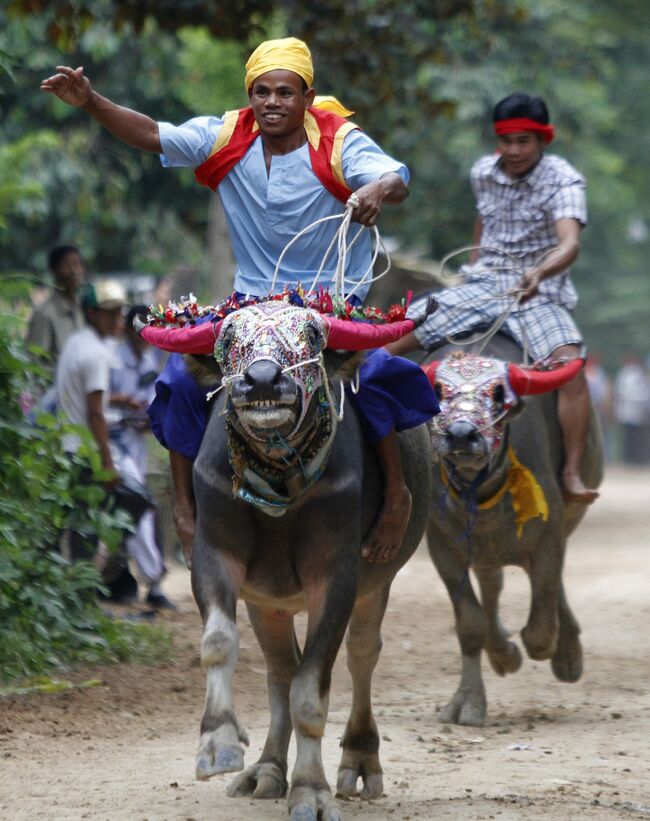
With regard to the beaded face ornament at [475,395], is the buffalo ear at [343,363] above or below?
below

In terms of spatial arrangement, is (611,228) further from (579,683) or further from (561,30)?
(579,683)

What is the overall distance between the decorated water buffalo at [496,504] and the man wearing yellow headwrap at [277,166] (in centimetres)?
158

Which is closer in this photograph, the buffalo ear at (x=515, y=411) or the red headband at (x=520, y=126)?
the buffalo ear at (x=515, y=411)

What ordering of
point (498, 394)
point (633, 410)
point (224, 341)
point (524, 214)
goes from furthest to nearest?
point (633, 410)
point (524, 214)
point (498, 394)
point (224, 341)

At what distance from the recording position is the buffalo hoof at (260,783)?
5891 millimetres

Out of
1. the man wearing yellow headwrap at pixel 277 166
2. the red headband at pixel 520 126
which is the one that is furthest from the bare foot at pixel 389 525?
the red headband at pixel 520 126

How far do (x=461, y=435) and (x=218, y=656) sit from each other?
2497 mm

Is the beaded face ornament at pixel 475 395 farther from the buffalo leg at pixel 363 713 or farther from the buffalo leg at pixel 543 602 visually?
the buffalo leg at pixel 363 713

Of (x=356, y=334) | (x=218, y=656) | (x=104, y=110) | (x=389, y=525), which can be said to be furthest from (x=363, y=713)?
(x=104, y=110)

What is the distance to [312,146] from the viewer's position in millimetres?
5863

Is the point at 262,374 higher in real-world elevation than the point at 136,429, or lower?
lower

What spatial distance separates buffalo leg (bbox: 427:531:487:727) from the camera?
7.86 metres

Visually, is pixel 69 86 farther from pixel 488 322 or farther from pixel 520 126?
pixel 520 126

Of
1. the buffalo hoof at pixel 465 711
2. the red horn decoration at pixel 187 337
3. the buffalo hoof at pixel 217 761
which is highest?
the red horn decoration at pixel 187 337
